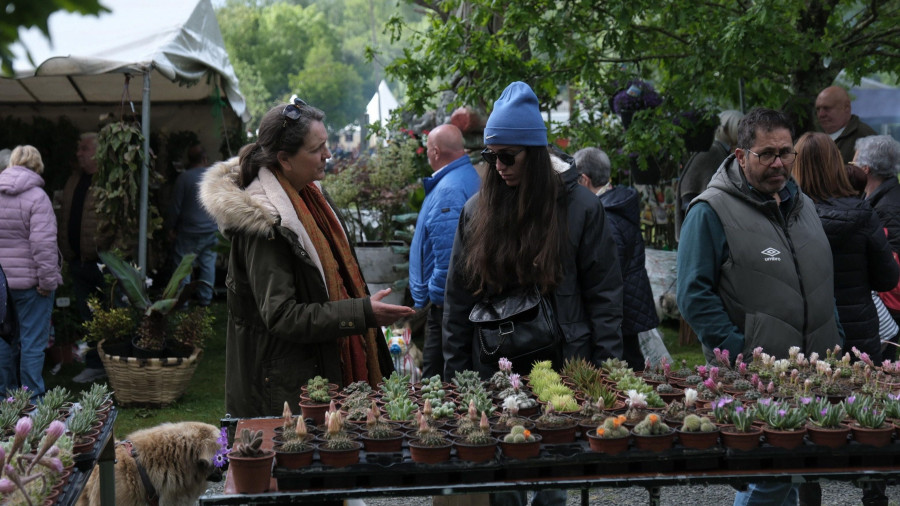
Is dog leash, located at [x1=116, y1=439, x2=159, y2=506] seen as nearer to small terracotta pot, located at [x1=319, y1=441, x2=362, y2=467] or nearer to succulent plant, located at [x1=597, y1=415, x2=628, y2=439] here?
small terracotta pot, located at [x1=319, y1=441, x2=362, y2=467]

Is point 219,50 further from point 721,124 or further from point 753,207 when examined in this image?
point 753,207

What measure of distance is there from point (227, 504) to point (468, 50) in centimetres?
544

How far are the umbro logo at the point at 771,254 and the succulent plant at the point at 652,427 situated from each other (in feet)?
4.01

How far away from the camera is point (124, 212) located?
8047 mm

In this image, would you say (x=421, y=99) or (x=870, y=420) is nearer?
(x=870, y=420)

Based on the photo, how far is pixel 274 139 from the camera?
3.65m

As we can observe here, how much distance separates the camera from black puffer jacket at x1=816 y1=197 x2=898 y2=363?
440 cm

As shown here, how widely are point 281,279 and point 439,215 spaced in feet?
5.90

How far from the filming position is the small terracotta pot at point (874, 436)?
112 inches

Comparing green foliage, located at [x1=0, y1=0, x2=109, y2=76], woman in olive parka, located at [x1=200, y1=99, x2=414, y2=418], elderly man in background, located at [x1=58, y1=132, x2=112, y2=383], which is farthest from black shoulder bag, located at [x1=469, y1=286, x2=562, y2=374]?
elderly man in background, located at [x1=58, y1=132, x2=112, y2=383]


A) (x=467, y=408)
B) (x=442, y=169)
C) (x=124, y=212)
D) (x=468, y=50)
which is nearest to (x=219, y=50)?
(x=124, y=212)

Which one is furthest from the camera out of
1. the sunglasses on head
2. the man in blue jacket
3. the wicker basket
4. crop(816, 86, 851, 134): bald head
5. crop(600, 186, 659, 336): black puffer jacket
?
the wicker basket

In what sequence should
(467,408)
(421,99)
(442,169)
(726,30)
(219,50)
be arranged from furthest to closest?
(219,50), (421,99), (726,30), (442,169), (467,408)

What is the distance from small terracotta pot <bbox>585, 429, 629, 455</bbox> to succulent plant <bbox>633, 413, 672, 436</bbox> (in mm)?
58
